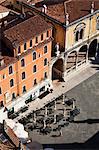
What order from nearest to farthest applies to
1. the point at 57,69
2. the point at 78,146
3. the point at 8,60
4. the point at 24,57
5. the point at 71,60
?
the point at 8,60, the point at 24,57, the point at 78,146, the point at 57,69, the point at 71,60

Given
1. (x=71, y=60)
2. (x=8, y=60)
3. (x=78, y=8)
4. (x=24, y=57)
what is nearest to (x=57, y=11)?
(x=78, y=8)

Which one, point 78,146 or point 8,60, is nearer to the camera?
point 8,60

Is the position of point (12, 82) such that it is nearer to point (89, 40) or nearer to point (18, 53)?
point (18, 53)

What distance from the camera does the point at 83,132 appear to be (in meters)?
73.2

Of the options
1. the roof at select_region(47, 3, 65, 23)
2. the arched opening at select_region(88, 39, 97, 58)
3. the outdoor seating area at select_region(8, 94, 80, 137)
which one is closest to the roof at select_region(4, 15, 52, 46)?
the roof at select_region(47, 3, 65, 23)

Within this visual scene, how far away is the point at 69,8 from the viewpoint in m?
80.1

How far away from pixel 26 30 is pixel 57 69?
1685 centimetres

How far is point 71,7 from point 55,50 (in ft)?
33.2

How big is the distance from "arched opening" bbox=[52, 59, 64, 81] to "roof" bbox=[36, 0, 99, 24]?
9898 mm

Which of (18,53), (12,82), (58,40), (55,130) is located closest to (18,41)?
(18,53)

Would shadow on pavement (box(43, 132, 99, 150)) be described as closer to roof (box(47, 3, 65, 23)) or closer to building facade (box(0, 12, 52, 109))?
building facade (box(0, 12, 52, 109))

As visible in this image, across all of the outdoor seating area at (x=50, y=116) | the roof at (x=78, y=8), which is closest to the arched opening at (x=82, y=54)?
the roof at (x=78, y=8)

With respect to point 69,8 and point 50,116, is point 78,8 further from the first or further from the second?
point 50,116

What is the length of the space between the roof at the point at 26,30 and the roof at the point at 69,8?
638cm
